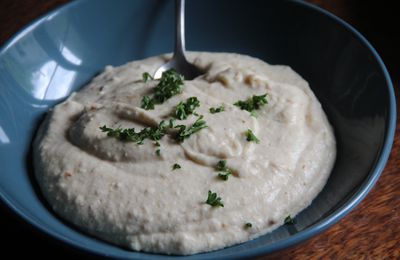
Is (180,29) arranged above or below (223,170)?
above

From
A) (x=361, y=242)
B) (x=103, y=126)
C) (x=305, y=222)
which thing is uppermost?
(x=103, y=126)

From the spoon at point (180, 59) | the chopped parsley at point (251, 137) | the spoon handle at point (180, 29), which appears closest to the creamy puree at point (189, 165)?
the chopped parsley at point (251, 137)

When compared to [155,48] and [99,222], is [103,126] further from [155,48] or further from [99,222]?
[155,48]

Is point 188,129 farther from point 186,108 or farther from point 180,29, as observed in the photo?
point 180,29

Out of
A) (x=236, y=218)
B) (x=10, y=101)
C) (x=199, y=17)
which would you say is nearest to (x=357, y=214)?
(x=236, y=218)

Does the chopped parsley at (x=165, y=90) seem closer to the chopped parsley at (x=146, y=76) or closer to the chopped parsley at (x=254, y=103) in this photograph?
the chopped parsley at (x=146, y=76)

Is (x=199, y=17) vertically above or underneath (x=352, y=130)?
above

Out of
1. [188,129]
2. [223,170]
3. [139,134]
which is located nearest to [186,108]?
[188,129]

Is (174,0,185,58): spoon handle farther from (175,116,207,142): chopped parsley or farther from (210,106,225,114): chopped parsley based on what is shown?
(175,116,207,142): chopped parsley
